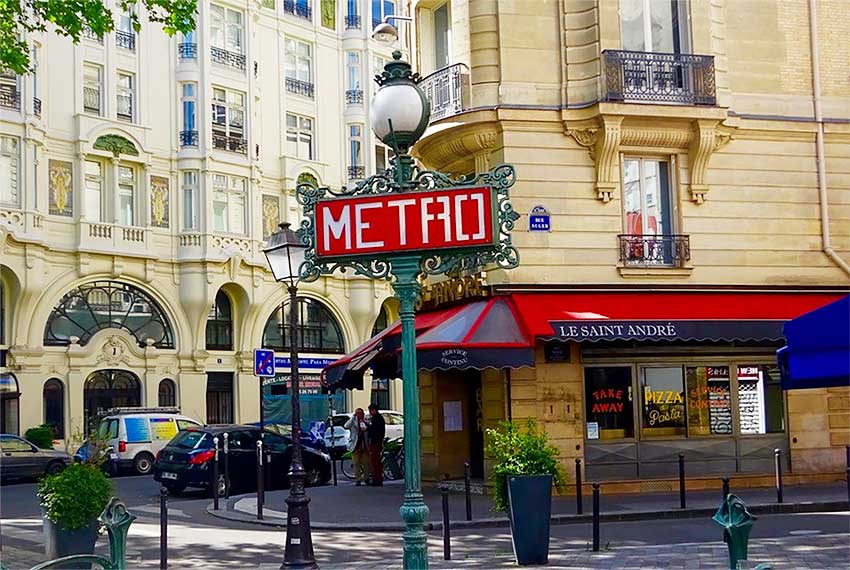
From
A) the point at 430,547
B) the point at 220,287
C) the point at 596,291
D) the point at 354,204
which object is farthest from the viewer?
the point at 220,287

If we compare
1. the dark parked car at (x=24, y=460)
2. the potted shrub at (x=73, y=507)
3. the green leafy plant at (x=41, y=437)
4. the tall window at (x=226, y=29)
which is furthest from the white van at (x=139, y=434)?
the potted shrub at (x=73, y=507)

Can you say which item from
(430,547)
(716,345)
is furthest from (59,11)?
(716,345)

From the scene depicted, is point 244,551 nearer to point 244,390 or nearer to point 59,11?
point 59,11

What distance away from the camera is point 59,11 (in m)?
15.9

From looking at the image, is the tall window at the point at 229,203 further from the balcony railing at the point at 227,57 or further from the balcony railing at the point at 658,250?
the balcony railing at the point at 658,250

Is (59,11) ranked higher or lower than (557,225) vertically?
higher

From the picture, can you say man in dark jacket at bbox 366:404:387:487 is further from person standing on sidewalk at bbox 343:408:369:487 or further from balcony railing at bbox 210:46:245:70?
balcony railing at bbox 210:46:245:70

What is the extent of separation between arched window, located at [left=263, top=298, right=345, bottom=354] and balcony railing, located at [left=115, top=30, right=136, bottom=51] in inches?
434

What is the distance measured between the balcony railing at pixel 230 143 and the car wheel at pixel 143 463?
43.8 ft

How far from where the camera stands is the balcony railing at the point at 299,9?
43188 millimetres

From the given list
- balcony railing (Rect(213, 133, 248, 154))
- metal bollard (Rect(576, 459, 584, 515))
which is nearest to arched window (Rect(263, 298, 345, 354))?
balcony railing (Rect(213, 133, 248, 154))

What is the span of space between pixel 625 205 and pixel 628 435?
13.5 ft

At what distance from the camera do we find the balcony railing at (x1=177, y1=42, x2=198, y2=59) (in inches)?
1538

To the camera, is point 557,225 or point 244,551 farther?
point 557,225
